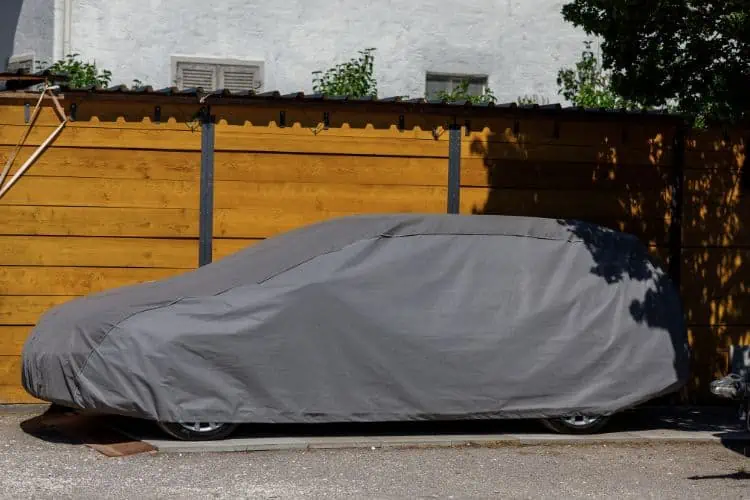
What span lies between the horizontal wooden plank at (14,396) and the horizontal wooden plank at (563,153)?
14.7ft

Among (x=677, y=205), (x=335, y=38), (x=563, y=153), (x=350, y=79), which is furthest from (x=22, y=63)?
(x=677, y=205)

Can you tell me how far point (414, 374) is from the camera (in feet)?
32.1

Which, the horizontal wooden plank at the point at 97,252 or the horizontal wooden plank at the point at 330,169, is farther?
the horizontal wooden plank at the point at 330,169

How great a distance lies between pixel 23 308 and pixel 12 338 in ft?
0.91

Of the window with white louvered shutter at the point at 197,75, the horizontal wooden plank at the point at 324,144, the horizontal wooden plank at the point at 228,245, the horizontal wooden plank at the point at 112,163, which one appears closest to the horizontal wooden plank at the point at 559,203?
the horizontal wooden plank at the point at 324,144

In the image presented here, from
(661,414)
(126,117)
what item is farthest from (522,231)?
(126,117)

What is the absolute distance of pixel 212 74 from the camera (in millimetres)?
15445

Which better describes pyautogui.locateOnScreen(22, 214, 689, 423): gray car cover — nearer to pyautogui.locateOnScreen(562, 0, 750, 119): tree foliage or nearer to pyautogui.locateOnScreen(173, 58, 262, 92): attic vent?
pyautogui.locateOnScreen(562, 0, 750, 119): tree foliage

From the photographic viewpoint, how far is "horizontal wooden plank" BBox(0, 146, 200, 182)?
1123cm

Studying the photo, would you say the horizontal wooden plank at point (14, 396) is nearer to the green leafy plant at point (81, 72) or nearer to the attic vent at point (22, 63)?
the green leafy plant at point (81, 72)

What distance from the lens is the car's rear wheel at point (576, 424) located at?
10.3m

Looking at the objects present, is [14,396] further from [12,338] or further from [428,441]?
[428,441]

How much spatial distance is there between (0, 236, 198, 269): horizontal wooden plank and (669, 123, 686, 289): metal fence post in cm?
459

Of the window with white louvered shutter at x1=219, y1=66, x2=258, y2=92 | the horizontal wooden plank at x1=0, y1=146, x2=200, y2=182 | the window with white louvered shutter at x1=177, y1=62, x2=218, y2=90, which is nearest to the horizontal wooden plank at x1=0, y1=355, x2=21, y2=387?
the horizontal wooden plank at x1=0, y1=146, x2=200, y2=182
